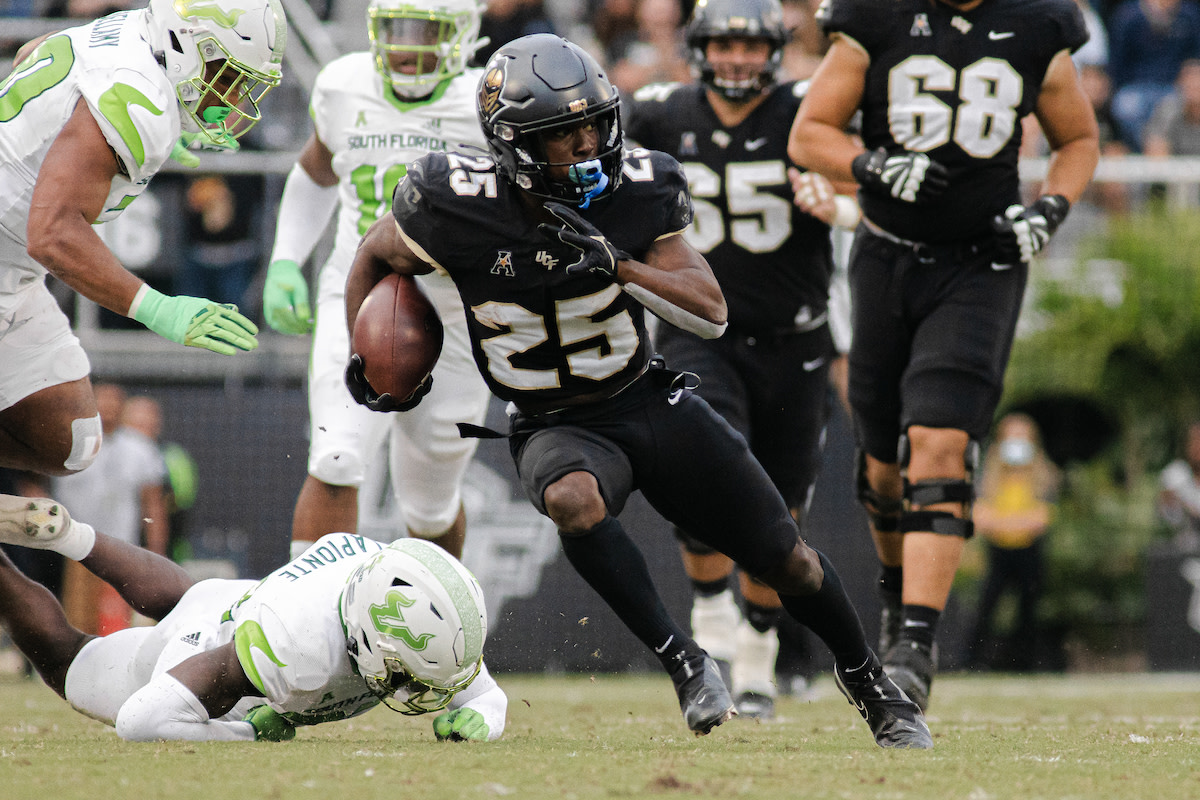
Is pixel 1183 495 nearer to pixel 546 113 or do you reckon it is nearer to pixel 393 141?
pixel 393 141

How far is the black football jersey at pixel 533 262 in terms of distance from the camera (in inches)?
142

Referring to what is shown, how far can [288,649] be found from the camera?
3.52m

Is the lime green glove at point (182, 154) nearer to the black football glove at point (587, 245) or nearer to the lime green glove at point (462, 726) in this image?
the black football glove at point (587, 245)

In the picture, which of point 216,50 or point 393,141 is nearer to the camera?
point 216,50

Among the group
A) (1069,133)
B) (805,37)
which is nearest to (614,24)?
(805,37)

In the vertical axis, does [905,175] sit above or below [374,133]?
below

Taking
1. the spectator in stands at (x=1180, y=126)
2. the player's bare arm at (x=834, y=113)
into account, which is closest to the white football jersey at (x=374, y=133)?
the player's bare arm at (x=834, y=113)

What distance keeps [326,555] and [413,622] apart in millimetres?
529

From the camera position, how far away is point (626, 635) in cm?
770

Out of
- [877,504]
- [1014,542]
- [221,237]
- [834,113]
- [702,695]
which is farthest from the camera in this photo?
[1014,542]

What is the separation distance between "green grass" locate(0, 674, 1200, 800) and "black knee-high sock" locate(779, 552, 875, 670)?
226mm

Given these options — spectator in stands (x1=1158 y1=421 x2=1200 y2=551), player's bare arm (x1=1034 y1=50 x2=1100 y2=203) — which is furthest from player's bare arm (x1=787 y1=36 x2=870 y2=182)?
spectator in stands (x1=1158 y1=421 x2=1200 y2=551)

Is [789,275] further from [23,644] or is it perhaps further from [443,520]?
[23,644]

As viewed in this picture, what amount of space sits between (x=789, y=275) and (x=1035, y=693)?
2486 mm
